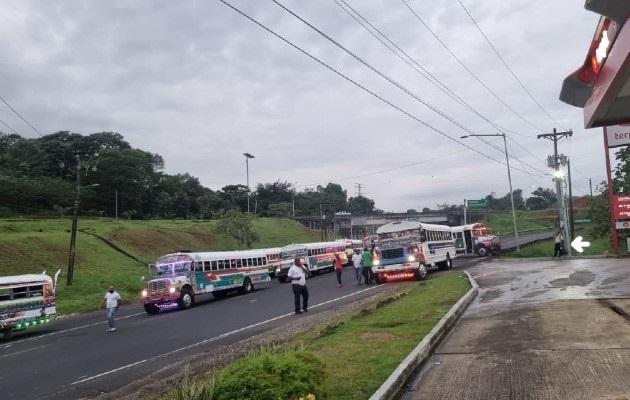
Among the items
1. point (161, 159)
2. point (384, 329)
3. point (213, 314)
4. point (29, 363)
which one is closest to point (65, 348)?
point (29, 363)

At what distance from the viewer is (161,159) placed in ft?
433

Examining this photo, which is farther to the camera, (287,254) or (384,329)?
(287,254)

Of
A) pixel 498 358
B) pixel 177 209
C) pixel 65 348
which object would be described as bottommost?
pixel 65 348

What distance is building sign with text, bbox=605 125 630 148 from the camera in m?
31.0

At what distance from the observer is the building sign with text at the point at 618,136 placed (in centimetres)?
3101

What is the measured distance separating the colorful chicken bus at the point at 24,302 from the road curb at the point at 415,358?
16650 mm

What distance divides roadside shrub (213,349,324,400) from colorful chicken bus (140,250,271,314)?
1874cm

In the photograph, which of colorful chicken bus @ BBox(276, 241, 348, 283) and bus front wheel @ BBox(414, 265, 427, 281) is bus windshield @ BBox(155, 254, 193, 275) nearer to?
bus front wheel @ BBox(414, 265, 427, 281)

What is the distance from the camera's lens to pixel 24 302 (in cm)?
2048

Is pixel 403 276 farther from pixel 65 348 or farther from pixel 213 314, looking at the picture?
pixel 65 348

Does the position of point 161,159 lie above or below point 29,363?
above

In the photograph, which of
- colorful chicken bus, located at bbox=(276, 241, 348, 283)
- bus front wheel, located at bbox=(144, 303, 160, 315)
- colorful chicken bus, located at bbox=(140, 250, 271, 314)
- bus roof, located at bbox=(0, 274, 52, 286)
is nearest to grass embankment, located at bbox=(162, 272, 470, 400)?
colorful chicken bus, located at bbox=(140, 250, 271, 314)

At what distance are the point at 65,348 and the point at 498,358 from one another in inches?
514

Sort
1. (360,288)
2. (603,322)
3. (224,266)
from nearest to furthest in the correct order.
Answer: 1. (603,322)
2. (360,288)
3. (224,266)
